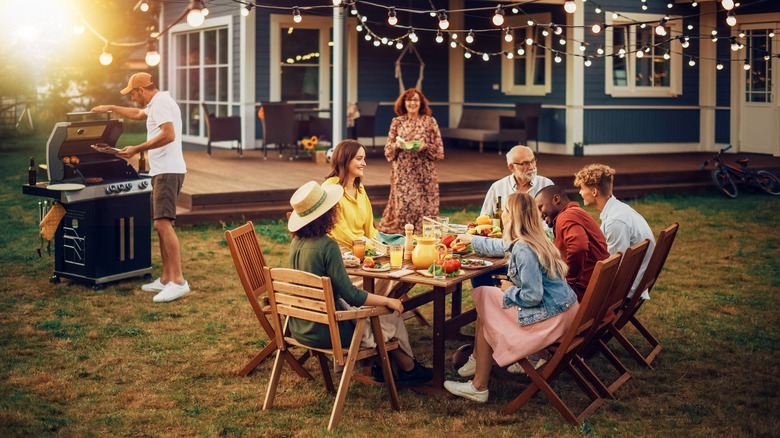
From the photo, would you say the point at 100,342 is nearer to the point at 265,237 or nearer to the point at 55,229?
the point at 55,229

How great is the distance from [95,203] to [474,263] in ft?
11.6

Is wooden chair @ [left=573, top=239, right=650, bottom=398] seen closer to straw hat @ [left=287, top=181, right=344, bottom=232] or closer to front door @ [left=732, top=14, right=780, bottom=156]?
straw hat @ [left=287, top=181, right=344, bottom=232]

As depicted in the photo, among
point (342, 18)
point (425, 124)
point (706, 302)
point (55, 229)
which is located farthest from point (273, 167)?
point (706, 302)

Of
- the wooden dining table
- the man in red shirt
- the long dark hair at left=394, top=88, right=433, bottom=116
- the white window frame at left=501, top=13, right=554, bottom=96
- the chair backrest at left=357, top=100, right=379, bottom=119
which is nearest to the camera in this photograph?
the wooden dining table

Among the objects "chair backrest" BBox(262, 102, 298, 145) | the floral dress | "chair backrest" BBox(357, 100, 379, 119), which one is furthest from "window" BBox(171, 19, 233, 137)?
the floral dress

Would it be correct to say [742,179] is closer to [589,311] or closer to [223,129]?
[223,129]

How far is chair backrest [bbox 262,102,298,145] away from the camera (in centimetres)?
1466

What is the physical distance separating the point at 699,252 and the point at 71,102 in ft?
68.6

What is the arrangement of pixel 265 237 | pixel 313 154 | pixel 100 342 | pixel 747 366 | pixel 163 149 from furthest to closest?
1. pixel 313 154
2. pixel 265 237
3. pixel 163 149
4. pixel 100 342
5. pixel 747 366

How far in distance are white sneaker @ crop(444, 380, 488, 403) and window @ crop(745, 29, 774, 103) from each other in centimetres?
1265

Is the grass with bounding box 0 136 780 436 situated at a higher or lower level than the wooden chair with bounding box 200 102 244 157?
lower

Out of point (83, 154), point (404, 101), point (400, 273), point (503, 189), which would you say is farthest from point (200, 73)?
point (400, 273)

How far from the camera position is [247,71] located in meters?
15.9

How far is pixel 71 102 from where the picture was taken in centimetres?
2608
